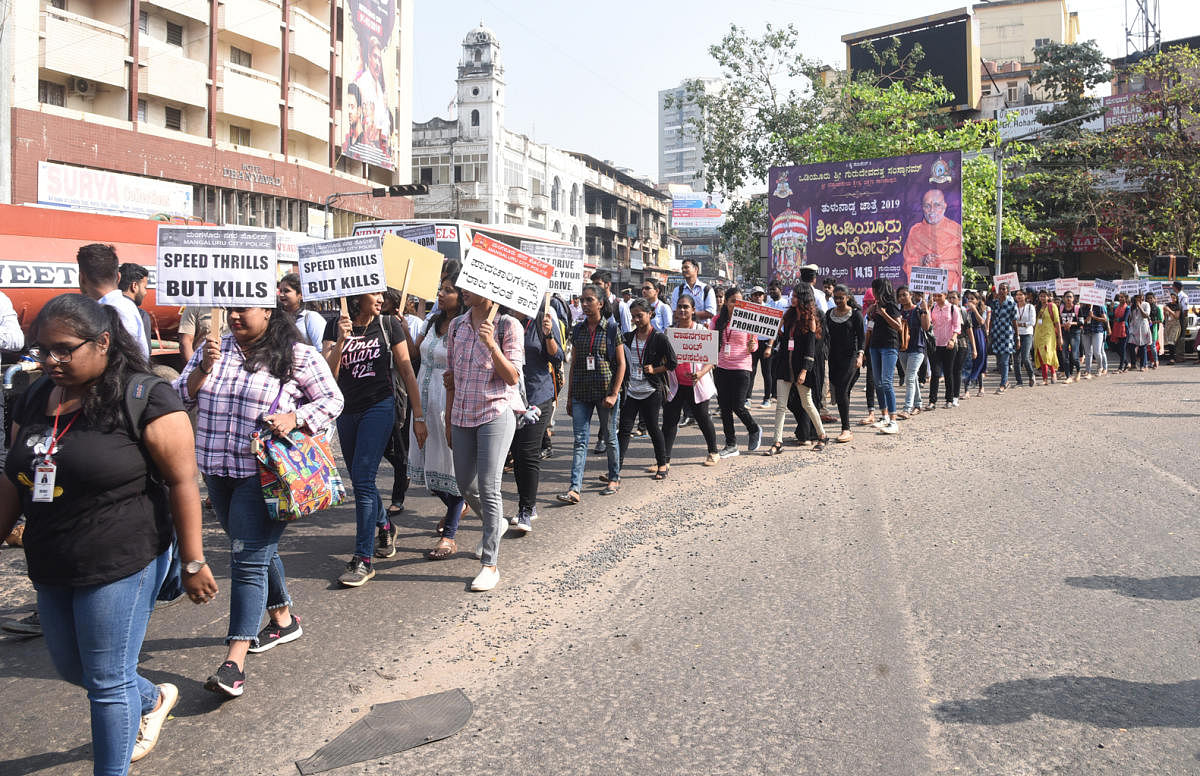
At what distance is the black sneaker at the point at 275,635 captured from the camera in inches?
184

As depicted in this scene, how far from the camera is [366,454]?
5.82 m

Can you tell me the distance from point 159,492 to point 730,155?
33858 mm

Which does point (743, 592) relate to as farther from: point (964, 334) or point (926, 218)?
point (926, 218)

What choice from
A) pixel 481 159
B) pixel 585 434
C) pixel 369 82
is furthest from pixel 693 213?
pixel 585 434

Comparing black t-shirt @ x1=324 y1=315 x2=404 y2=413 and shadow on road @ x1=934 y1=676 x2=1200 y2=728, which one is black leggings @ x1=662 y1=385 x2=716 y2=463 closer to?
black t-shirt @ x1=324 y1=315 x2=404 y2=413

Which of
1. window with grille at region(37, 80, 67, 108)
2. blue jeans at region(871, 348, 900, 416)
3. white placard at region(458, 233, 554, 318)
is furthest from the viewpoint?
window with grille at region(37, 80, 67, 108)

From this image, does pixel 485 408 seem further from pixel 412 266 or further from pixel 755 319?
pixel 755 319

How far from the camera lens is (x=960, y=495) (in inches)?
327

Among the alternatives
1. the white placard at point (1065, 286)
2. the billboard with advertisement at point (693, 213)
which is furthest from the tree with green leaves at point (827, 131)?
the billboard with advertisement at point (693, 213)

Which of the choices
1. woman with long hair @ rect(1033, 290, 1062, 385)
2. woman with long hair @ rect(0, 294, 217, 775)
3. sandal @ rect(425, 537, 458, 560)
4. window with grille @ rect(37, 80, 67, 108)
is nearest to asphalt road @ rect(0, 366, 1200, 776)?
sandal @ rect(425, 537, 458, 560)

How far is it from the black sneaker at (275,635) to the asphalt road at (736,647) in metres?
0.07

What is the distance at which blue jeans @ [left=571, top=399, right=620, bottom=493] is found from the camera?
8375mm

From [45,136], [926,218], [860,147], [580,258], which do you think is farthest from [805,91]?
[580,258]

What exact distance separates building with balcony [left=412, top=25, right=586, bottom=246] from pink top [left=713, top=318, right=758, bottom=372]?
5023cm
